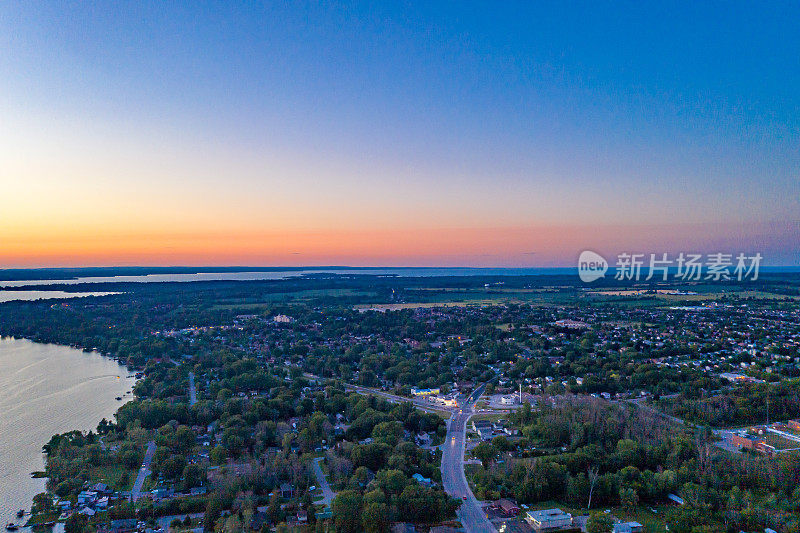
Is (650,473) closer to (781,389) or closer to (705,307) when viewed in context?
(781,389)

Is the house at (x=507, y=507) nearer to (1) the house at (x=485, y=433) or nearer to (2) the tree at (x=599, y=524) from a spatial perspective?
(2) the tree at (x=599, y=524)

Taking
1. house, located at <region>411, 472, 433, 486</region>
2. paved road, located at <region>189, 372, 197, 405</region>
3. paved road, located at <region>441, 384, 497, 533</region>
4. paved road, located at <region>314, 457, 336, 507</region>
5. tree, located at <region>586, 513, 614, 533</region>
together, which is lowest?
paved road, located at <region>189, 372, 197, 405</region>

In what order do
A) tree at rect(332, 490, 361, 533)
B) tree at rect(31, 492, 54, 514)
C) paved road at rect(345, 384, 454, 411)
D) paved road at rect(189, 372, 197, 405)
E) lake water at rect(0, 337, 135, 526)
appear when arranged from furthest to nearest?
paved road at rect(189, 372, 197, 405) < paved road at rect(345, 384, 454, 411) < lake water at rect(0, 337, 135, 526) < tree at rect(31, 492, 54, 514) < tree at rect(332, 490, 361, 533)

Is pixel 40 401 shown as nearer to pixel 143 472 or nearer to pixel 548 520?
pixel 143 472

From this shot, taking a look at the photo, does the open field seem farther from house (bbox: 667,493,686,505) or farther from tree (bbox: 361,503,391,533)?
tree (bbox: 361,503,391,533)

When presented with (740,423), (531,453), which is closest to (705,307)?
(740,423)

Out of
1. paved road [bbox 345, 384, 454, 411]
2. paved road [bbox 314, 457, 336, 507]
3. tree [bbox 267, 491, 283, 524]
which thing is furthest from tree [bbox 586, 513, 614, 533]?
paved road [bbox 345, 384, 454, 411]

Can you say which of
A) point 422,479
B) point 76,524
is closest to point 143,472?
point 76,524
